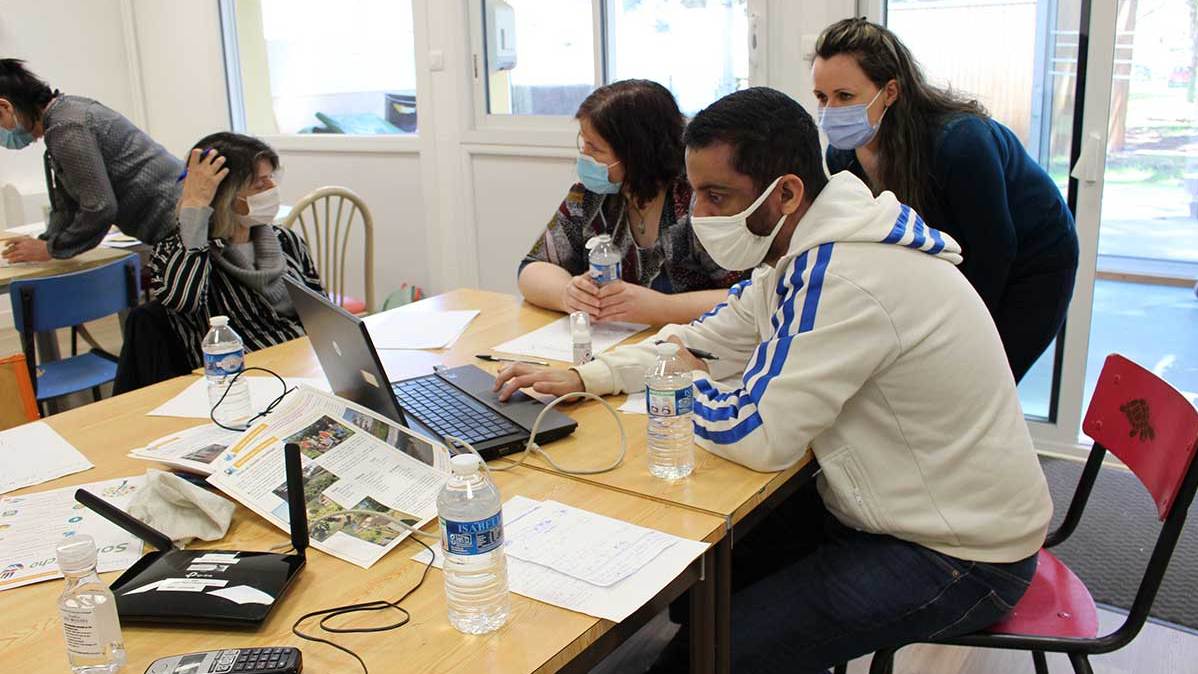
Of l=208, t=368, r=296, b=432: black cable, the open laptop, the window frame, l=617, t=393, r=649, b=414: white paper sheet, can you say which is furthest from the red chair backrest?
the window frame

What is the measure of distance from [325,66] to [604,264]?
10.5ft

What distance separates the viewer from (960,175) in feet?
6.98

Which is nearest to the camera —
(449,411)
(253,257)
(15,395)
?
(449,411)

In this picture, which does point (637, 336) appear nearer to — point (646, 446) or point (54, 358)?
point (646, 446)

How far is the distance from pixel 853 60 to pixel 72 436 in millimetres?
1765

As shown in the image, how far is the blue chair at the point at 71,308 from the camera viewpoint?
2.80 meters

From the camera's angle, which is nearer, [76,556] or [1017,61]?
[76,556]

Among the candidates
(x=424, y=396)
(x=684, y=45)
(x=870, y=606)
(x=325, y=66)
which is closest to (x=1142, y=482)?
(x=870, y=606)

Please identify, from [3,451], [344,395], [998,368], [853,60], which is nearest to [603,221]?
[853,60]

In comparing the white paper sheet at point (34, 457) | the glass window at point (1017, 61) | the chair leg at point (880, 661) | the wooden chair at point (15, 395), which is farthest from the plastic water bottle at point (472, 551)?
the glass window at point (1017, 61)

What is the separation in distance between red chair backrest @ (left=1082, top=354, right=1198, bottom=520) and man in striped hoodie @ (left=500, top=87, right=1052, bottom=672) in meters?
0.18

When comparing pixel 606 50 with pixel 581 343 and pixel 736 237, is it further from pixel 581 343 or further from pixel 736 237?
pixel 736 237

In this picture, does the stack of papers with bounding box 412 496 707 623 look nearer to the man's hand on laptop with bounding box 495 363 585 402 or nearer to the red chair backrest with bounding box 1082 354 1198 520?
the man's hand on laptop with bounding box 495 363 585 402

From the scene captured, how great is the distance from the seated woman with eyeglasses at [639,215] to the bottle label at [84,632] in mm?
1320
